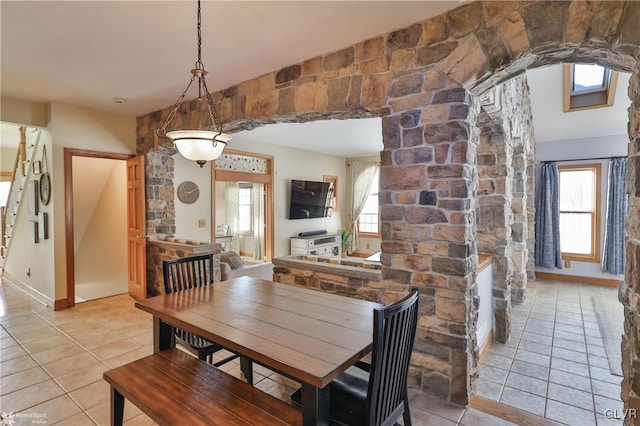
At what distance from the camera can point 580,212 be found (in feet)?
20.4

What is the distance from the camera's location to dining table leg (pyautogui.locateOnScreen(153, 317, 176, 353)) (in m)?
2.06

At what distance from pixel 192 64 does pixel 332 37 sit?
4.36 feet

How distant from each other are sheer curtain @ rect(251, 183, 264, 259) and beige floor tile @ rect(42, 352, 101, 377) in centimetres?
385

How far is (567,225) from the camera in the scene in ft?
20.9

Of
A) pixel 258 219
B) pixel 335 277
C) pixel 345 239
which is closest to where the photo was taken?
pixel 335 277

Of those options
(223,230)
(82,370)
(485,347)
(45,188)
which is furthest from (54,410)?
(223,230)

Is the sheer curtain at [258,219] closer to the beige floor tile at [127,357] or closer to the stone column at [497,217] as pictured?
the beige floor tile at [127,357]

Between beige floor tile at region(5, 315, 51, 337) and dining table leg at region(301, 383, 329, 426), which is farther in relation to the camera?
beige floor tile at region(5, 315, 51, 337)

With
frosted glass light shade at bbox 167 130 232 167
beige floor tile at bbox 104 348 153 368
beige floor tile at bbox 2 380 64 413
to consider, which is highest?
frosted glass light shade at bbox 167 130 232 167

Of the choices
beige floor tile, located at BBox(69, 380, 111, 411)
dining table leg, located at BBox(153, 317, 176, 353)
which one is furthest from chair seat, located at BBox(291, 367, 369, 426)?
beige floor tile, located at BBox(69, 380, 111, 411)

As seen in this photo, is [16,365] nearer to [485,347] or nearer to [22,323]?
[22,323]

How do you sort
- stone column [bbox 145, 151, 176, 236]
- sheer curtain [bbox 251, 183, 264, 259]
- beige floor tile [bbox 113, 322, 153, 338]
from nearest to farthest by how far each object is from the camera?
beige floor tile [bbox 113, 322, 153, 338], stone column [bbox 145, 151, 176, 236], sheer curtain [bbox 251, 183, 264, 259]

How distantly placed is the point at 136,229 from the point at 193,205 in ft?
2.83

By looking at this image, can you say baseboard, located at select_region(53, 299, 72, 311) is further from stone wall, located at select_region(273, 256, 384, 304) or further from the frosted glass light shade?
the frosted glass light shade
